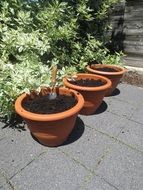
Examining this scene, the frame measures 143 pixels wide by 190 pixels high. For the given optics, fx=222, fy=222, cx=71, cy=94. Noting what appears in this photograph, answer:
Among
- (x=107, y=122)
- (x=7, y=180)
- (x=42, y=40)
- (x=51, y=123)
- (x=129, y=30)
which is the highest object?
(x=129, y=30)

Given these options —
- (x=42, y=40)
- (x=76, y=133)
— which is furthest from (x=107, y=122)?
(x=42, y=40)

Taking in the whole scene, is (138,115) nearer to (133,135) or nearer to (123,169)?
(133,135)

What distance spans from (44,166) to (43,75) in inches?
43.7

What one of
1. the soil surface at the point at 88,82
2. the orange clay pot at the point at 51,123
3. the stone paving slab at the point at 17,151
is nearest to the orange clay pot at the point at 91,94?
the soil surface at the point at 88,82

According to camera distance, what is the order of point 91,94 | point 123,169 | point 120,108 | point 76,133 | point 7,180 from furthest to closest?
point 120,108 → point 91,94 → point 76,133 → point 123,169 → point 7,180

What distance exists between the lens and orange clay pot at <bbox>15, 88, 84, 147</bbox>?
7.52ft

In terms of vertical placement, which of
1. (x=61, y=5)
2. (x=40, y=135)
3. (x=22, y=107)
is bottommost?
(x=40, y=135)

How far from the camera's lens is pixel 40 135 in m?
2.48

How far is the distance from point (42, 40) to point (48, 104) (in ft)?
3.87

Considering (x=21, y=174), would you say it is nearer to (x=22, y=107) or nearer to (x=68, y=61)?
(x=22, y=107)

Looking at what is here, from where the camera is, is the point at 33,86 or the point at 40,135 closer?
the point at 40,135

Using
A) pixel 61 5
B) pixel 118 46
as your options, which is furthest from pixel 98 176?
pixel 118 46

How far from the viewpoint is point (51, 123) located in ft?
7.63

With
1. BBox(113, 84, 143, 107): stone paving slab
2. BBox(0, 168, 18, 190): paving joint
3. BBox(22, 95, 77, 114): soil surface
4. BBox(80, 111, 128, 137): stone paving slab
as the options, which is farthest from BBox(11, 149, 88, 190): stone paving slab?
BBox(113, 84, 143, 107): stone paving slab
